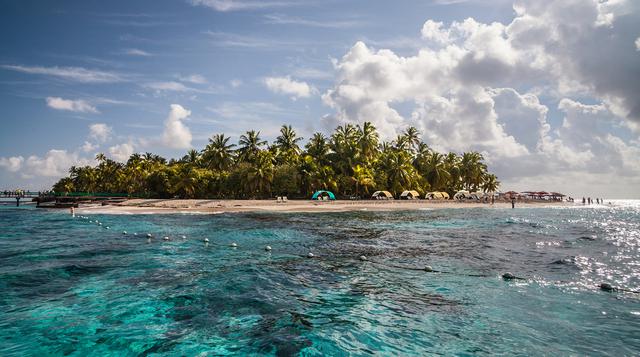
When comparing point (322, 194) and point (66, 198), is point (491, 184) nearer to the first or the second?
point (322, 194)

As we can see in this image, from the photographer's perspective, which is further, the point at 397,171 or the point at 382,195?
the point at 397,171

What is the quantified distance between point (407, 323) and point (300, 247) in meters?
12.8

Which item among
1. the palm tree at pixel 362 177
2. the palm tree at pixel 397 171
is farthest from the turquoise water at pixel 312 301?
the palm tree at pixel 397 171

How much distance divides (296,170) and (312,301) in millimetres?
60053

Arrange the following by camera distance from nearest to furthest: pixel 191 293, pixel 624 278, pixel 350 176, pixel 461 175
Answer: pixel 191 293 < pixel 624 278 < pixel 350 176 < pixel 461 175

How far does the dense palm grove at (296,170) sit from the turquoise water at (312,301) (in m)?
49.9

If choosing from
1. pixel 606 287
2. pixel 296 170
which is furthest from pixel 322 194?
pixel 606 287

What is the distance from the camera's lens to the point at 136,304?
1045 centimetres

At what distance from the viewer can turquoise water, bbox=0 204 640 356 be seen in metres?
7.82

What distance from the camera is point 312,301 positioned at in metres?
10.9

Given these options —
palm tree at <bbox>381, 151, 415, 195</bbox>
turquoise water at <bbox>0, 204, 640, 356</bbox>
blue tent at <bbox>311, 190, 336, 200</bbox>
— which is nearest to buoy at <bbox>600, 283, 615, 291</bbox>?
turquoise water at <bbox>0, 204, 640, 356</bbox>

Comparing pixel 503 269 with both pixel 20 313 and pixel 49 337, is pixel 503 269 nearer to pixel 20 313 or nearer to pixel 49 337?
pixel 49 337

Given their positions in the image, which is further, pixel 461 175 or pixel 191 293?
pixel 461 175

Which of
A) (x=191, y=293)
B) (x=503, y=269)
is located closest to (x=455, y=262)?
(x=503, y=269)
